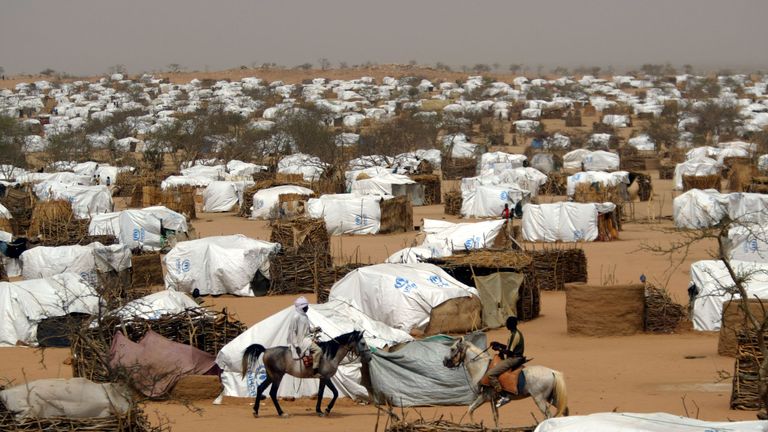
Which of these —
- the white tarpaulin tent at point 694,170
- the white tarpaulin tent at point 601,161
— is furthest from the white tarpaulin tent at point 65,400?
the white tarpaulin tent at point 601,161

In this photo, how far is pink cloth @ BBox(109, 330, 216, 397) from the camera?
13.8 m

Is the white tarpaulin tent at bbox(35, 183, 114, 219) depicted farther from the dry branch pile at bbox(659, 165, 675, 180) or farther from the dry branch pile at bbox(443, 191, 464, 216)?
the dry branch pile at bbox(659, 165, 675, 180)

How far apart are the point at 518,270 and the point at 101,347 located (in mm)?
7963

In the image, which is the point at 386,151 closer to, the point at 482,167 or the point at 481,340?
the point at 482,167

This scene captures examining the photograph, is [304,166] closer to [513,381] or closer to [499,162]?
[499,162]

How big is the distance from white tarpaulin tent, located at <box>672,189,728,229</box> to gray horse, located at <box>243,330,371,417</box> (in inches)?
808

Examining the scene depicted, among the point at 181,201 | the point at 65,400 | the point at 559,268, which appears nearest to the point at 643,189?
the point at 181,201

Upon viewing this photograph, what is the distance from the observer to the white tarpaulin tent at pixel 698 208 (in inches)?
1250

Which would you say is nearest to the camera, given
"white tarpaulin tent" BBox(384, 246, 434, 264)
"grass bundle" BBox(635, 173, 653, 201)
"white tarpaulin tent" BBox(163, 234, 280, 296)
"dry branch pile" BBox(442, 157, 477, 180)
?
"white tarpaulin tent" BBox(384, 246, 434, 264)

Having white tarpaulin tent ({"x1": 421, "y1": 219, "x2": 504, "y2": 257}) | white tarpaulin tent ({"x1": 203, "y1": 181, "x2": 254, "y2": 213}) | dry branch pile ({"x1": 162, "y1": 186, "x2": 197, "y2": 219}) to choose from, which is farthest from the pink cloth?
white tarpaulin tent ({"x1": 203, "y1": 181, "x2": 254, "y2": 213})

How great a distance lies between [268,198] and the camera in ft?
121

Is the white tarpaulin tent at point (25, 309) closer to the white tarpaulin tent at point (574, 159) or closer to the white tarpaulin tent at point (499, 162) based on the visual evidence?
the white tarpaulin tent at point (499, 162)

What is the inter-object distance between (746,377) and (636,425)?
17.2 feet

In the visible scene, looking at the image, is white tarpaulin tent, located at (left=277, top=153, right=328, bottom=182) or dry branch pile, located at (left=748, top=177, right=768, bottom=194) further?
white tarpaulin tent, located at (left=277, top=153, right=328, bottom=182)
